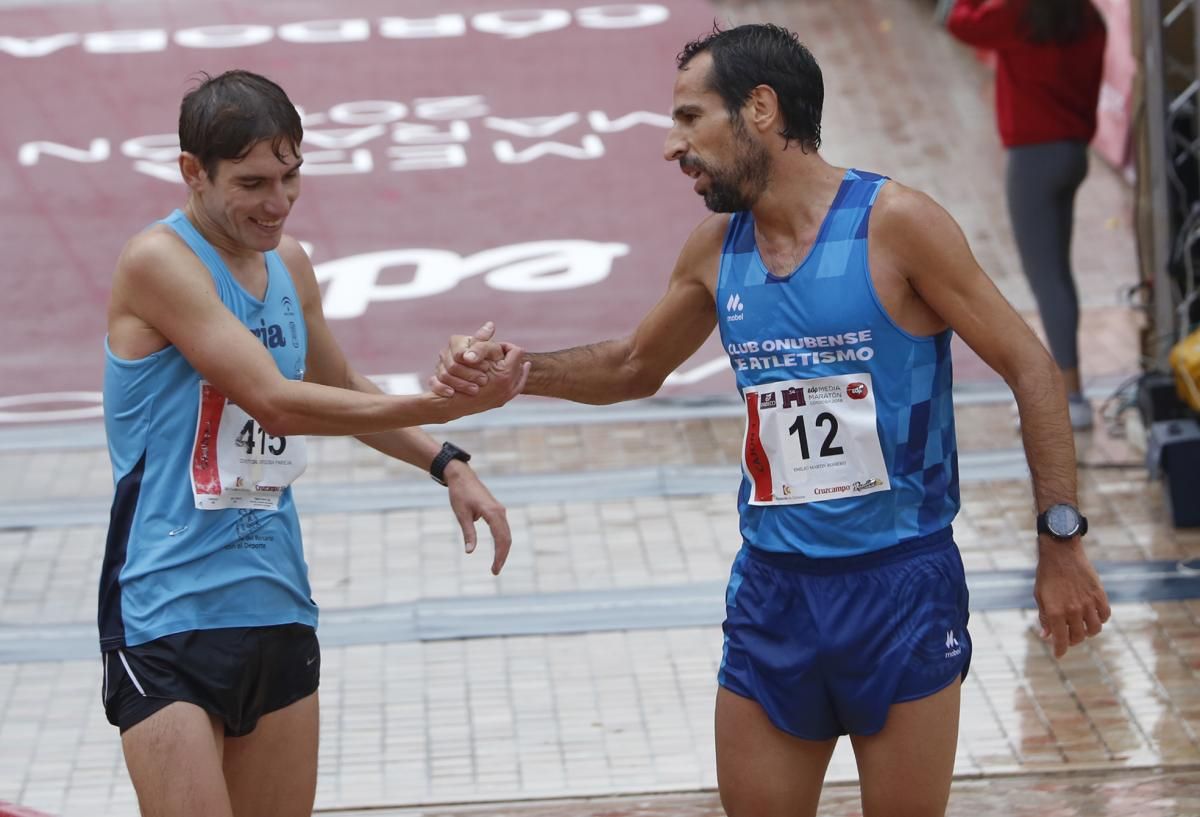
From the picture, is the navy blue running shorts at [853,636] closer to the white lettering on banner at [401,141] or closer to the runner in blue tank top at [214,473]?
the runner in blue tank top at [214,473]

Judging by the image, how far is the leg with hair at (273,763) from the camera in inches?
145

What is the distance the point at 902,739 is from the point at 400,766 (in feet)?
7.09

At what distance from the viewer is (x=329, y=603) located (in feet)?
21.5

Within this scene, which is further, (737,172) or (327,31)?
(327,31)

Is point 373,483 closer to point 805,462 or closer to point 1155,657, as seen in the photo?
point 1155,657

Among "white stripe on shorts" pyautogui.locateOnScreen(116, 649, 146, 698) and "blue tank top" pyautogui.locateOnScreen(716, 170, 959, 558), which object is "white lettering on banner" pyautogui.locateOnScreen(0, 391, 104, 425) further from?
"blue tank top" pyautogui.locateOnScreen(716, 170, 959, 558)

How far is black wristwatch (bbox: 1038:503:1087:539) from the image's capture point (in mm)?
3582

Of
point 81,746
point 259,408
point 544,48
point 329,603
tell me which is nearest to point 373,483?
point 329,603

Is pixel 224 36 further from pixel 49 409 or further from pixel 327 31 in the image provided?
pixel 49 409

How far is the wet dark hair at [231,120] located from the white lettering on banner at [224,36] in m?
10.9

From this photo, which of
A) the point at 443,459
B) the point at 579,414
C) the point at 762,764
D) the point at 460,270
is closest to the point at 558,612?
the point at 579,414

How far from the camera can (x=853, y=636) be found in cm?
367

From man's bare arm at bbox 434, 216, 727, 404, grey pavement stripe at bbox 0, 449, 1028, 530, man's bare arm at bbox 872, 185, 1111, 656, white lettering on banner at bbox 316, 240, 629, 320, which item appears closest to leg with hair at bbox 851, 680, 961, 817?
man's bare arm at bbox 872, 185, 1111, 656

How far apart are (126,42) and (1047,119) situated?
871 cm
